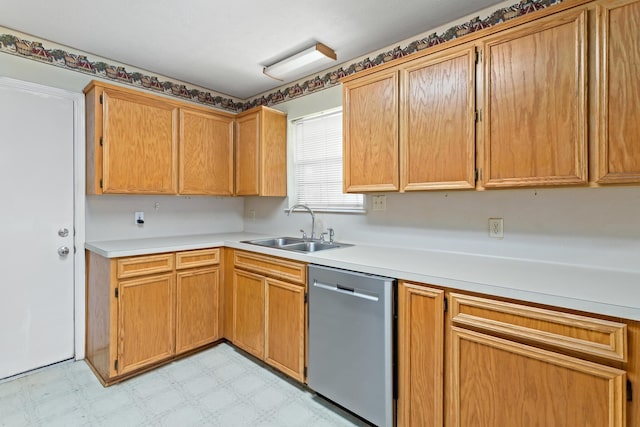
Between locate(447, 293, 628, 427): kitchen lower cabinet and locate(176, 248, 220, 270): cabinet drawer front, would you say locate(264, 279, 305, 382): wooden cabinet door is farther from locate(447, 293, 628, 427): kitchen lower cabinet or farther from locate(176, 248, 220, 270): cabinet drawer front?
locate(447, 293, 628, 427): kitchen lower cabinet

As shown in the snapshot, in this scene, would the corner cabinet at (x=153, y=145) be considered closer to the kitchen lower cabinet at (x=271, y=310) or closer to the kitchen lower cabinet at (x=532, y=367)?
the kitchen lower cabinet at (x=271, y=310)

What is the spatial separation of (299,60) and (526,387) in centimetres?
248

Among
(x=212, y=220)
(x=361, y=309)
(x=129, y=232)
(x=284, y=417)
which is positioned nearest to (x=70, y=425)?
(x=284, y=417)

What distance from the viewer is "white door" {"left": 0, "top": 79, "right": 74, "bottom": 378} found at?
7.27 ft

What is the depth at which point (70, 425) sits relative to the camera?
177 cm

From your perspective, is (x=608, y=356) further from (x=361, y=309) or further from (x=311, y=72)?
(x=311, y=72)

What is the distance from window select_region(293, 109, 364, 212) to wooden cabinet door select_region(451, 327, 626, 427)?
1.42 meters

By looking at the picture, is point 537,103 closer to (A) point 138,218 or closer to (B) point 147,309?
(B) point 147,309

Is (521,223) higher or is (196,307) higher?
(521,223)

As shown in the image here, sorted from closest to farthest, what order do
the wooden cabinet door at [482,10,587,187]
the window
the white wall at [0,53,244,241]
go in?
1. the wooden cabinet door at [482,10,587,187]
2. the white wall at [0,53,244,241]
3. the window

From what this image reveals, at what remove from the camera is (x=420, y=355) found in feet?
5.07

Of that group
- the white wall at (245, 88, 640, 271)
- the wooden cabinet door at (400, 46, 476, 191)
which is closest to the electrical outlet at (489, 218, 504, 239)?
the white wall at (245, 88, 640, 271)

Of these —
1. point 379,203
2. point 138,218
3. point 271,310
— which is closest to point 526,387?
point 379,203

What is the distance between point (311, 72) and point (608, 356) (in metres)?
2.74
